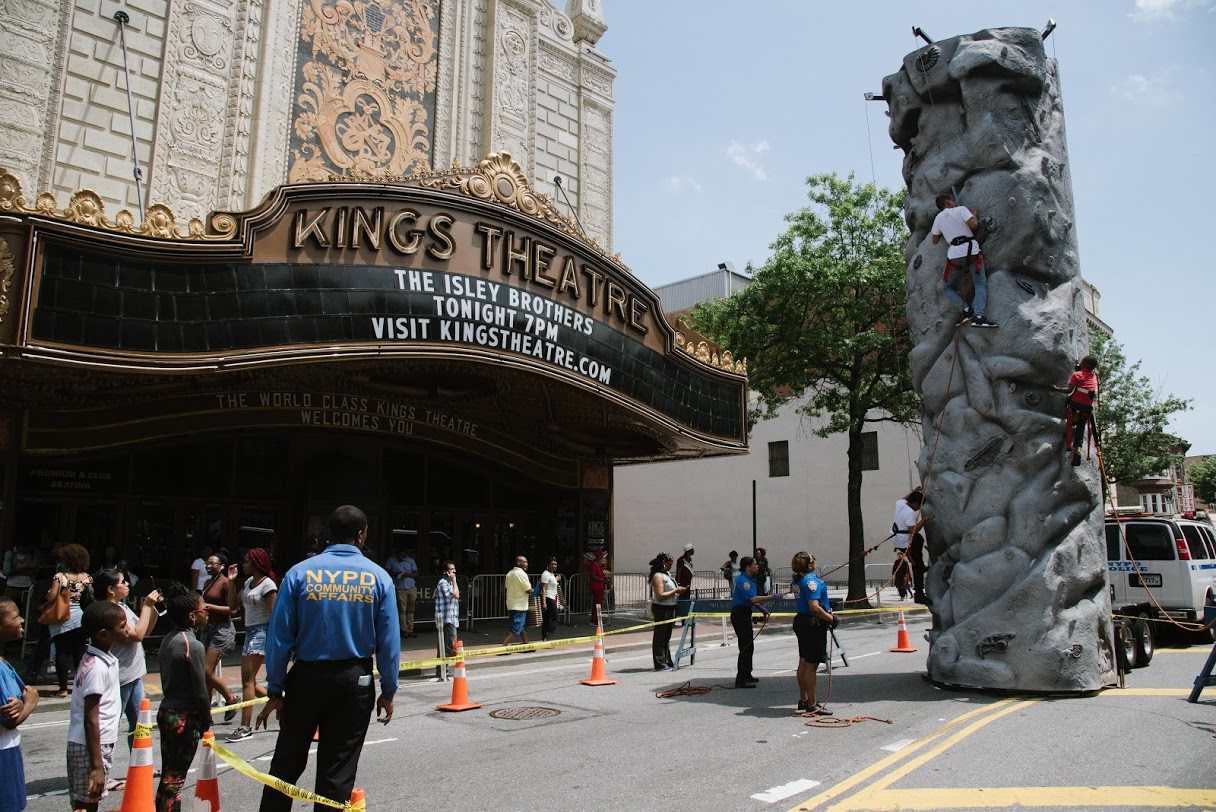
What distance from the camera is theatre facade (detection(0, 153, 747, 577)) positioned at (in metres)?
11.7

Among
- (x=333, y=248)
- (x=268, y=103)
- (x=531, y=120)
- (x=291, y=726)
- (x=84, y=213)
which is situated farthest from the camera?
(x=531, y=120)

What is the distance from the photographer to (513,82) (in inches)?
840

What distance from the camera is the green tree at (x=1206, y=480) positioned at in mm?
59938

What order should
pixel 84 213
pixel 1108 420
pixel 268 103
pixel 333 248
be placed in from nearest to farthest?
1. pixel 84 213
2. pixel 333 248
3. pixel 268 103
4. pixel 1108 420

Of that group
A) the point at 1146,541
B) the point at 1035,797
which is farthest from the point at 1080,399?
the point at 1146,541

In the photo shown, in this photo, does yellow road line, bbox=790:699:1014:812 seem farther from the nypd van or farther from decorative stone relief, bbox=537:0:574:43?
decorative stone relief, bbox=537:0:574:43

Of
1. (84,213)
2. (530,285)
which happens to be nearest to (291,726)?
(84,213)

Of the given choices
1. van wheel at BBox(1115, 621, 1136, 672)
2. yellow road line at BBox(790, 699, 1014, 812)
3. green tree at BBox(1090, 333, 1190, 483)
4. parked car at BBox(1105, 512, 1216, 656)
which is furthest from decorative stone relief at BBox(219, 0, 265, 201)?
green tree at BBox(1090, 333, 1190, 483)

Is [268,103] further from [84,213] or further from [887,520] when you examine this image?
[887,520]

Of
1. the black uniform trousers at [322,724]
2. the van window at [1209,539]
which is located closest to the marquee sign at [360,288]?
the black uniform trousers at [322,724]

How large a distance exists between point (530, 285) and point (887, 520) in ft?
81.0

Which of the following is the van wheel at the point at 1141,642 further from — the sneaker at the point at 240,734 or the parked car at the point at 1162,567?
the sneaker at the point at 240,734

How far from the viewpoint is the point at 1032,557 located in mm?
10102

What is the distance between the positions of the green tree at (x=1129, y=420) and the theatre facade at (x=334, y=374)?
70.6 ft
